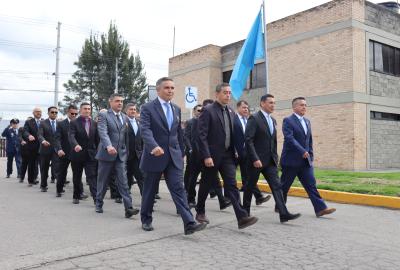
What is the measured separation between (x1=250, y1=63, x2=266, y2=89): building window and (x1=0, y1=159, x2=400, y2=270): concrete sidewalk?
15.9 metres

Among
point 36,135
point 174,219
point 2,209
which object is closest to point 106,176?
point 174,219

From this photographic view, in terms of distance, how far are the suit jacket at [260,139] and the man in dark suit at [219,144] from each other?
18.7 inches

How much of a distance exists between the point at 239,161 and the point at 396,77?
48.6ft

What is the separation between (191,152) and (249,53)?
645 centimetres

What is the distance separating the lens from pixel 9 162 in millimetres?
13648

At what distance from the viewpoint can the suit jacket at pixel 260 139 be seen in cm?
653

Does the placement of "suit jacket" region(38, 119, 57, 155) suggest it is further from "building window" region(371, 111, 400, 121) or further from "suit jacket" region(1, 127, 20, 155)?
"building window" region(371, 111, 400, 121)

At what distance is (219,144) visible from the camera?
5.96m

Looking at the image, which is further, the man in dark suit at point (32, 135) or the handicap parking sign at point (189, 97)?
the handicap parking sign at point (189, 97)

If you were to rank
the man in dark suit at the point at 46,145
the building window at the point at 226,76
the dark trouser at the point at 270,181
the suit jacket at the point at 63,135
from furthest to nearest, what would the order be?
the building window at the point at 226,76 < the man in dark suit at the point at 46,145 < the suit jacket at the point at 63,135 < the dark trouser at the point at 270,181

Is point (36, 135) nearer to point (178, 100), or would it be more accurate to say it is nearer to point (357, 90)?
point (357, 90)

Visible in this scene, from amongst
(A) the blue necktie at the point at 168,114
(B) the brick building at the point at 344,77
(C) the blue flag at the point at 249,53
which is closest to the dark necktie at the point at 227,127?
(A) the blue necktie at the point at 168,114

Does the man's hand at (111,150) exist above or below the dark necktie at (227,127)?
below

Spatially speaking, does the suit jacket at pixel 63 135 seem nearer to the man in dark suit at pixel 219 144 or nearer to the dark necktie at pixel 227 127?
the man in dark suit at pixel 219 144
